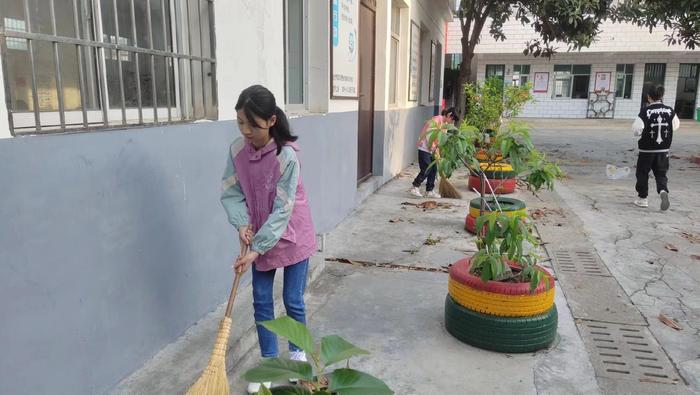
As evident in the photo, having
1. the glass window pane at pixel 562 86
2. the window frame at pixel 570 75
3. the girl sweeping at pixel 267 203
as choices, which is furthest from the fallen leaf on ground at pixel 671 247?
the glass window pane at pixel 562 86

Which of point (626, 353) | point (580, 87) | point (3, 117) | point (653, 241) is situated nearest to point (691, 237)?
point (653, 241)

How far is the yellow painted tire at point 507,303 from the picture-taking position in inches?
117

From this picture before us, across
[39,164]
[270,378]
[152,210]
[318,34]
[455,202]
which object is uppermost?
[318,34]

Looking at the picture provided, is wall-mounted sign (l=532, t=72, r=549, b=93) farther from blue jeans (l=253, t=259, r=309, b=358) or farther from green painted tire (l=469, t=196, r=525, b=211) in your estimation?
blue jeans (l=253, t=259, r=309, b=358)

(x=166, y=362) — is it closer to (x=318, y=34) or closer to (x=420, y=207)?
(x=318, y=34)

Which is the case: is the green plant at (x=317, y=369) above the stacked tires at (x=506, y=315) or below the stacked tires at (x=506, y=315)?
above

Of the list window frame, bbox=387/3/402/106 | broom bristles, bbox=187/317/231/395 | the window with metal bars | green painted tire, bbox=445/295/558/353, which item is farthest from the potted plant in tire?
window frame, bbox=387/3/402/106

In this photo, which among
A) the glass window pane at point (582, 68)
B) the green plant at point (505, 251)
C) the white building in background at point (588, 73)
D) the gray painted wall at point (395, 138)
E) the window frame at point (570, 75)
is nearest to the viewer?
the green plant at point (505, 251)

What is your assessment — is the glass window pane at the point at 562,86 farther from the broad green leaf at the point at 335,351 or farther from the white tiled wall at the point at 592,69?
the broad green leaf at the point at 335,351

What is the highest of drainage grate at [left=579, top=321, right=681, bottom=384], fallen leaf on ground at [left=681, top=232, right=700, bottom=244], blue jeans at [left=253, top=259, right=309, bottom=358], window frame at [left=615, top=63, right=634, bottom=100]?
window frame at [left=615, top=63, right=634, bottom=100]

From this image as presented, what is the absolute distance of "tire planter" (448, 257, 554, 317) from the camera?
2969 millimetres

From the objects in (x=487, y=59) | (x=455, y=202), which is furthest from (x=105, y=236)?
(x=487, y=59)

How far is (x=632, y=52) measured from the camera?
24.6 metres

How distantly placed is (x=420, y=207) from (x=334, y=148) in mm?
2057
